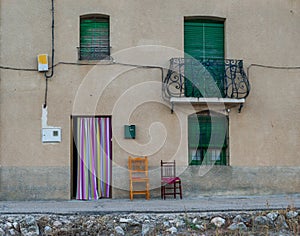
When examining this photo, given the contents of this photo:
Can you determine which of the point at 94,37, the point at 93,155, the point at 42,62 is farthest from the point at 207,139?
the point at 42,62

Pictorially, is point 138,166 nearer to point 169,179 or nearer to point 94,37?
point 169,179

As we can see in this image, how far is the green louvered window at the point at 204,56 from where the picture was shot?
12344 millimetres

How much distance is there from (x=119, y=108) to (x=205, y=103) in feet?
7.00

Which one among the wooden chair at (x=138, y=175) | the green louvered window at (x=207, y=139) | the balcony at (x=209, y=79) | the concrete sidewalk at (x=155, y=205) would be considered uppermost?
the balcony at (x=209, y=79)

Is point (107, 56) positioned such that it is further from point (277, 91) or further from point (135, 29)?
point (277, 91)

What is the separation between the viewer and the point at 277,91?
12.7 meters

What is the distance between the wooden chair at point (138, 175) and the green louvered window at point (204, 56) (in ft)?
6.69

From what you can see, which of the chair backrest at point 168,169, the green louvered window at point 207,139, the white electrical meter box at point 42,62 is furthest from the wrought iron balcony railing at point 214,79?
the white electrical meter box at point 42,62

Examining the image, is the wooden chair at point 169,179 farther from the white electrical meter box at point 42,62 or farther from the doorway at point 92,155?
the white electrical meter box at point 42,62

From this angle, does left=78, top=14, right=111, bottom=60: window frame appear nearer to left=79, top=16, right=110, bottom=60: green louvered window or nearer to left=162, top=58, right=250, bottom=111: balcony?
left=79, top=16, right=110, bottom=60: green louvered window

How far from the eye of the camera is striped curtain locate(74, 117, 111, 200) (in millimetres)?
12086

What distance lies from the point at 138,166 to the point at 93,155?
3.78 feet

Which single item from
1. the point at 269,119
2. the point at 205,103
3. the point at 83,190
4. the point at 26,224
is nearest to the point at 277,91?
the point at 269,119

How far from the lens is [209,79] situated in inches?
487
